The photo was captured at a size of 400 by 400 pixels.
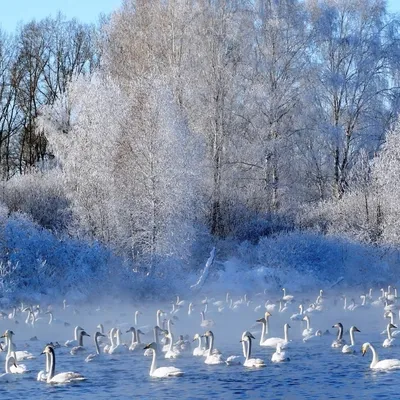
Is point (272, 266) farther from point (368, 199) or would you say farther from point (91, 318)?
point (91, 318)

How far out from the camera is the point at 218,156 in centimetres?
3219

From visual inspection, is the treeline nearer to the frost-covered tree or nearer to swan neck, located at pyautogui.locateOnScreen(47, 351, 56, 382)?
the frost-covered tree

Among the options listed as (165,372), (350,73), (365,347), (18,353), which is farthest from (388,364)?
(350,73)

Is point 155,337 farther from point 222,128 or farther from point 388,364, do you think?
point 222,128

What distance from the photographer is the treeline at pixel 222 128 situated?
93.2 feet


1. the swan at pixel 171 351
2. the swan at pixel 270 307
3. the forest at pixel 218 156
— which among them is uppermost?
the forest at pixel 218 156

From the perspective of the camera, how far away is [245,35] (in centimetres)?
3303

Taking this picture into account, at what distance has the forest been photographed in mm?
27812

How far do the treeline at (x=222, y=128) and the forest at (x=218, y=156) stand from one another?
0.06 m

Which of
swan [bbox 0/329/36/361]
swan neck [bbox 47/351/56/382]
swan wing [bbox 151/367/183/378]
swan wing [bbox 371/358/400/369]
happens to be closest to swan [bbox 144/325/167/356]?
swan [bbox 0/329/36/361]

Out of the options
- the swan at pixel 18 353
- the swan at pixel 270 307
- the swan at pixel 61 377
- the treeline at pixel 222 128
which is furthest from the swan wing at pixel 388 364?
the treeline at pixel 222 128

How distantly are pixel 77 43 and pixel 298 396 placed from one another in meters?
34.5

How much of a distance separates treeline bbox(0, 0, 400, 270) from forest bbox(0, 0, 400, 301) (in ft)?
0.19

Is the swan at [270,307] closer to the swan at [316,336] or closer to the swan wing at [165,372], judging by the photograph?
the swan at [316,336]
